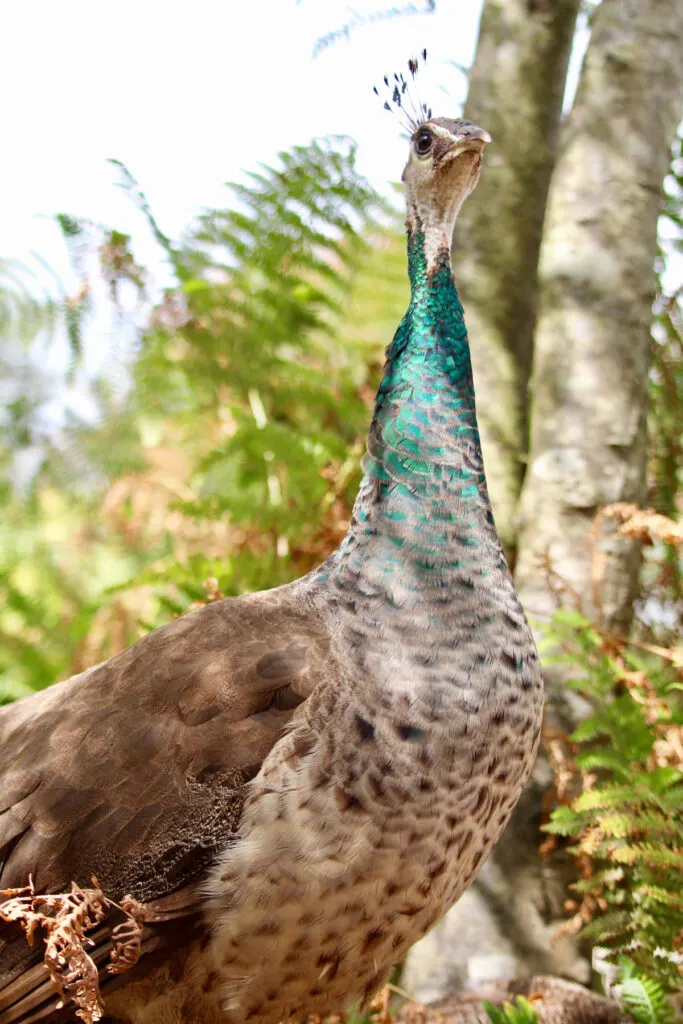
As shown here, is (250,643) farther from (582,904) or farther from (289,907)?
(582,904)

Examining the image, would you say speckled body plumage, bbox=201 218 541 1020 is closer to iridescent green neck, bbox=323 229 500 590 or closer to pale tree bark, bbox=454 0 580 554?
iridescent green neck, bbox=323 229 500 590

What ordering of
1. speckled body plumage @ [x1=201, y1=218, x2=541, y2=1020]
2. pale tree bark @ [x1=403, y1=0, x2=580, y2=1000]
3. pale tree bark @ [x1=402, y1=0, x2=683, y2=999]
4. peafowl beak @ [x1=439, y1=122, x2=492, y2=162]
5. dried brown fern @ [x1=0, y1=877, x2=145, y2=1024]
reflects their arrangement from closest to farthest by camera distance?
dried brown fern @ [x1=0, y1=877, x2=145, y2=1024] → speckled body plumage @ [x1=201, y1=218, x2=541, y2=1020] → peafowl beak @ [x1=439, y1=122, x2=492, y2=162] → pale tree bark @ [x1=402, y1=0, x2=683, y2=999] → pale tree bark @ [x1=403, y1=0, x2=580, y2=1000]

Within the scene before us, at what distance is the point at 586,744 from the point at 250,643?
3.74 feet

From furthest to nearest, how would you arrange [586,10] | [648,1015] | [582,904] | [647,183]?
1. [586,10]
2. [647,183]
3. [582,904]
4. [648,1015]

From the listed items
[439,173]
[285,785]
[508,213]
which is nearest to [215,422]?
[508,213]

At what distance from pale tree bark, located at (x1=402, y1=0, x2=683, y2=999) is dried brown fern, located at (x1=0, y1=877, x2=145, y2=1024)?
1178 millimetres

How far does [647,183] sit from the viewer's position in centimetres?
283

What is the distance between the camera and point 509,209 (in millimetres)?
3100

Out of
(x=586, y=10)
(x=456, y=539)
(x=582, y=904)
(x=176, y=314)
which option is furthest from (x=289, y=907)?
(x=586, y=10)

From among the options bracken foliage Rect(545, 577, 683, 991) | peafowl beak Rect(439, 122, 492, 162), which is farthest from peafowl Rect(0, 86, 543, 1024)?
peafowl beak Rect(439, 122, 492, 162)

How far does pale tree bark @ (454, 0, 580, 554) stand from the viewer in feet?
9.82

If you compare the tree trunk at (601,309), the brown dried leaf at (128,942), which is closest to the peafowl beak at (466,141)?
the tree trunk at (601,309)

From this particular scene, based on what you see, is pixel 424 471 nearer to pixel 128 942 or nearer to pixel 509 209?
pixel 128 942

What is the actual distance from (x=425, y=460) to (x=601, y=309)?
1.17m
